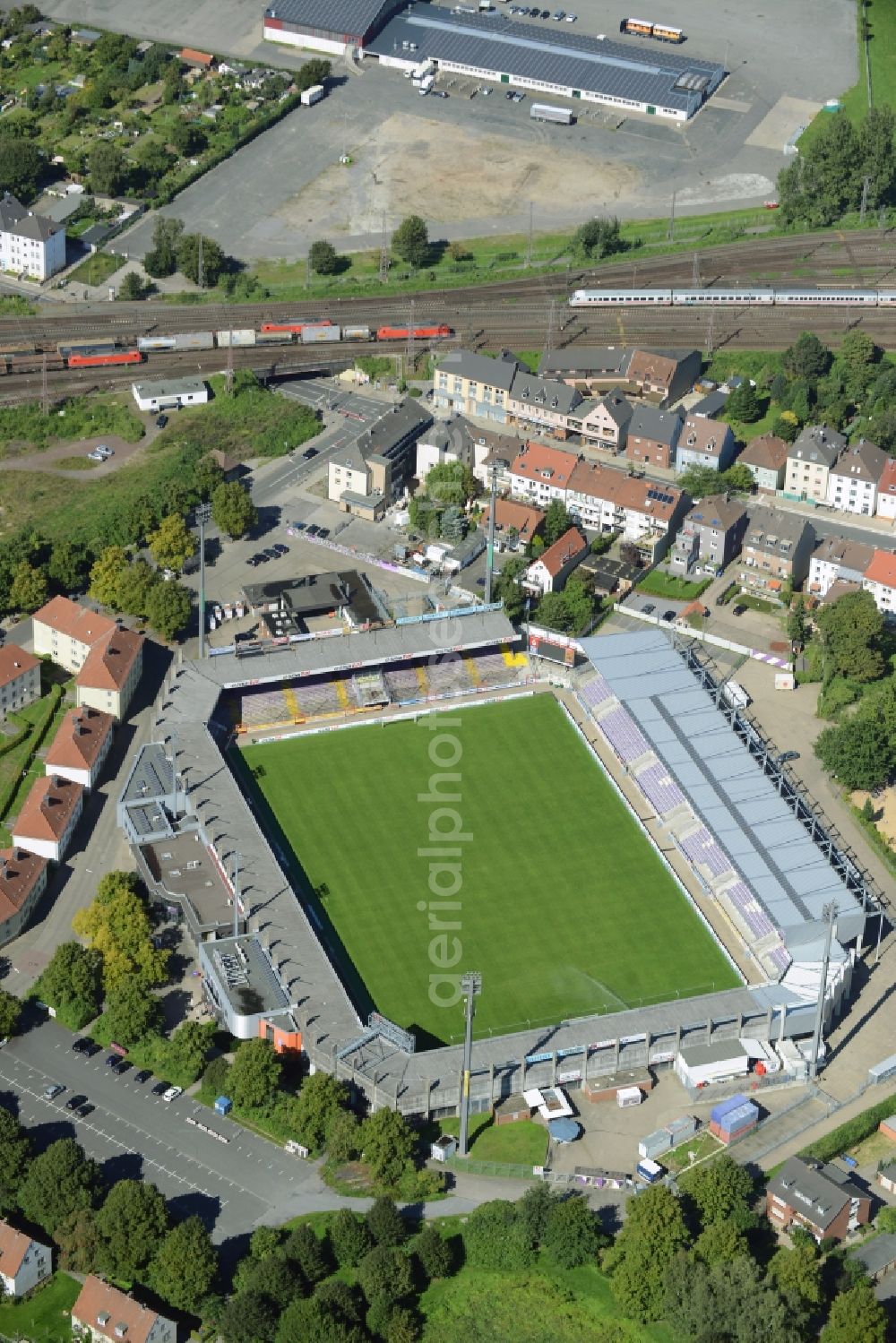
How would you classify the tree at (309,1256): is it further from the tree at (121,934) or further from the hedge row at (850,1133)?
the hedge row at (850,1133)

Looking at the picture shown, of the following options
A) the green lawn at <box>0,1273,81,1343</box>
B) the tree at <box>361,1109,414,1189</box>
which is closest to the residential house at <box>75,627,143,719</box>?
the tree at <box>361,1109,414,1189</box>

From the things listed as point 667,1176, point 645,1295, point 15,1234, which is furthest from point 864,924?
point 15,1234

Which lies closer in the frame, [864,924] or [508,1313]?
[508,1313]

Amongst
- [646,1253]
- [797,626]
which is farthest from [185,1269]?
[797,626]

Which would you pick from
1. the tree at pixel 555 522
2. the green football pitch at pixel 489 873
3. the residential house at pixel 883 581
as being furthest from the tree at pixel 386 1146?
the residential house at pixel 883 581

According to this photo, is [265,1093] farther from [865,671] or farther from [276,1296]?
[865,671]
